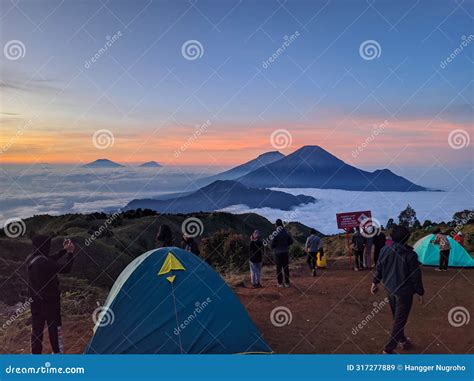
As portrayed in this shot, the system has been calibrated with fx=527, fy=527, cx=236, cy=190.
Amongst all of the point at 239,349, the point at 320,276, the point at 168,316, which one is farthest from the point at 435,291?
the point at 168,316

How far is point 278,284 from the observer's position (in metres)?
13.7

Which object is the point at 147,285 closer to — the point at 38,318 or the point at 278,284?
the point at 38,318

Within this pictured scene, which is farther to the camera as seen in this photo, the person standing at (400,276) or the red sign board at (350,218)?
the red sign board at (350,218)

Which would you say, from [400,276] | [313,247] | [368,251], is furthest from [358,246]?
[400,276]

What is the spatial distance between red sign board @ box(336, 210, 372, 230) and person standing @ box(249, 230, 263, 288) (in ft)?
13.5

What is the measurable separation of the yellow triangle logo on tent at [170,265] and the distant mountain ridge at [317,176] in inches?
553

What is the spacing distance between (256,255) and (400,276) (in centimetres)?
549

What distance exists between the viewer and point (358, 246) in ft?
53.5

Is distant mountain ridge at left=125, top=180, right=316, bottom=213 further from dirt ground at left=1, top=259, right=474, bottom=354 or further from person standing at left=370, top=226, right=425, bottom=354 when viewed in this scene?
person standing at left=370, top=226, right=425, bottom=354

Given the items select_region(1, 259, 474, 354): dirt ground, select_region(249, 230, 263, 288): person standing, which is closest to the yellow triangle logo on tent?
select_region(1, 259, 474, 354): dirt ground

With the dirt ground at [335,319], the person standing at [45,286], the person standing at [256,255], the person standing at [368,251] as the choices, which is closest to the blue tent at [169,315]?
the person standing at [45,286]

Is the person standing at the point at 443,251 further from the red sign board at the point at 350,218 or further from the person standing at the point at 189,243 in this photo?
the person standing at the point at 189,243

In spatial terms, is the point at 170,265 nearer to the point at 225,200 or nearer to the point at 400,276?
the point at 400,276

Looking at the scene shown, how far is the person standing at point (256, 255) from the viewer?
1289 centimetres
